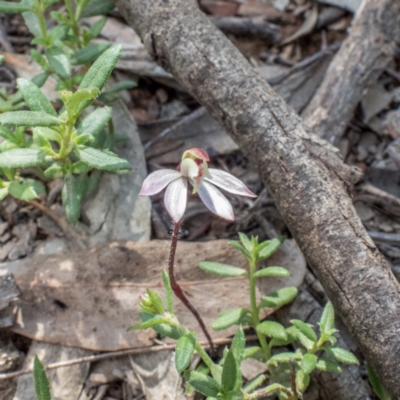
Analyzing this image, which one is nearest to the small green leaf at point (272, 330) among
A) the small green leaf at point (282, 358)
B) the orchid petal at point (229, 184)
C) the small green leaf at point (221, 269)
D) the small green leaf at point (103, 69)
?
the small green leaf at point (282, 358)

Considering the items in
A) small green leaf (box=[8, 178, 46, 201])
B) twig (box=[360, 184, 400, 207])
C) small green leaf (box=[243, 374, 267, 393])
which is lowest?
small green leaf (box=[243, 374, 267, 393])

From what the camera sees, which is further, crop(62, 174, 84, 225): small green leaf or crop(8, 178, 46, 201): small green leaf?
crop(62, 174, 84, 225): small green leaf

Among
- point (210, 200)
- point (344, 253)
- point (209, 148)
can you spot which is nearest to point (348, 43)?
point (209, 148)

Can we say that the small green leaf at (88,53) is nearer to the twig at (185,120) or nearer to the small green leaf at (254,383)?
the twig at (185,120)

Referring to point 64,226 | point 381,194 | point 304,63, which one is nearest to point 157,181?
point 64,226

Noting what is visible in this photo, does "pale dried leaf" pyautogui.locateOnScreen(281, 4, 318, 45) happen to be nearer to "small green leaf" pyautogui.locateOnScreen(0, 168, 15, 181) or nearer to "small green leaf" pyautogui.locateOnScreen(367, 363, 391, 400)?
"small green leaf" pyautogui.locateOnScreen(0, 168, 15, 181)

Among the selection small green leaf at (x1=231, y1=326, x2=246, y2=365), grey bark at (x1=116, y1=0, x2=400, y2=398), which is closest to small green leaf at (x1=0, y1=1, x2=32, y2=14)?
grey bark at (x1=116, y1=0, x2=400, y2=398)

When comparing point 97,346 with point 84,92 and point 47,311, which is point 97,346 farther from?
point 84,92

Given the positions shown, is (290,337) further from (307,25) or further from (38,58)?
(307,25)
